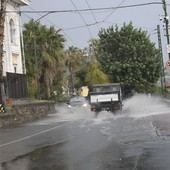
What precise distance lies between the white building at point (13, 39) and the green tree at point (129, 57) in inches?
716

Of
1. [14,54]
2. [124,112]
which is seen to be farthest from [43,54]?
[124,112]

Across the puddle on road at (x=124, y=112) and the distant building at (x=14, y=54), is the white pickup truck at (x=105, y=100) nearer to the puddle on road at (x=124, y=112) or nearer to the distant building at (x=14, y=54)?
the puddle on road at (x=124, y=112)

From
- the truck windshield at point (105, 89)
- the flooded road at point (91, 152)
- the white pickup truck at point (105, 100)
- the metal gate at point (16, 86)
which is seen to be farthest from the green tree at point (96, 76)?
the flooded road at point (91, 152)

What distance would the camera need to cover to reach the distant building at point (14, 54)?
3938 cm

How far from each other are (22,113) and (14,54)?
8647 millimetres

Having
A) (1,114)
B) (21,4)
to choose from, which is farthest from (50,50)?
(1,114)

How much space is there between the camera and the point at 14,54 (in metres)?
42.3

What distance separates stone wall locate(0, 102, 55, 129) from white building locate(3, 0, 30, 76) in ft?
12.7

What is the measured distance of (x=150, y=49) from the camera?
203 ft

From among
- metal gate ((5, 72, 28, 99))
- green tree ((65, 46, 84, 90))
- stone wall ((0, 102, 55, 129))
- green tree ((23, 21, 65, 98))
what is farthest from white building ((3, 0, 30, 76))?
green tree ((65, 46, 84, 90))

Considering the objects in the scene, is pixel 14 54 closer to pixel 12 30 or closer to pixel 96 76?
pixel 12 30

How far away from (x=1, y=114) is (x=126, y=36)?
33.7m

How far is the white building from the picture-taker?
40656 millimetres

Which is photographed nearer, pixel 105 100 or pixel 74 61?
pixel 105 100
